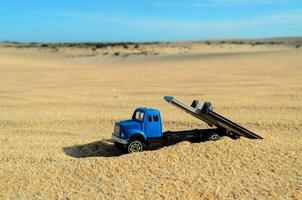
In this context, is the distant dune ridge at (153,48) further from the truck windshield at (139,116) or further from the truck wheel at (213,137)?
the truck wheel at (213,137)

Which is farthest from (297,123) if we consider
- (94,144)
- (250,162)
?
(94,144)

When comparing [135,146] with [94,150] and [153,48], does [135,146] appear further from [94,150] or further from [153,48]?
[153,48]

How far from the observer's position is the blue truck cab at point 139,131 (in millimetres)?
10359

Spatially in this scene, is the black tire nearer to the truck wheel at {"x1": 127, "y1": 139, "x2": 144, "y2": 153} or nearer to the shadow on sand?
the shadow on sand

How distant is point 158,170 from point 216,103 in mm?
9572

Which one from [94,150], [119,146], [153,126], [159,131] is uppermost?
[153,126]

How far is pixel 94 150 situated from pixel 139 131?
1.65 metres

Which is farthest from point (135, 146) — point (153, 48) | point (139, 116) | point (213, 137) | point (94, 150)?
point (153, 48)

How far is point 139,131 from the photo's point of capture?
34.1 feet

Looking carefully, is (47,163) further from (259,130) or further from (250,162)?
(259,130)

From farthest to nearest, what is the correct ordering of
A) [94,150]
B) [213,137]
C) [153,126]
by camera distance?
1. [94,150]
2. [213,137]
3. [153,126]

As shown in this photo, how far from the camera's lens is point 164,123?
14.5 m

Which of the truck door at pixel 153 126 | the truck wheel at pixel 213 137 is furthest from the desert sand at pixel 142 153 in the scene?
the truck door at pixel 153 126

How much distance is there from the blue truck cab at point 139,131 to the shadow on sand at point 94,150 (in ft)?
1.43
